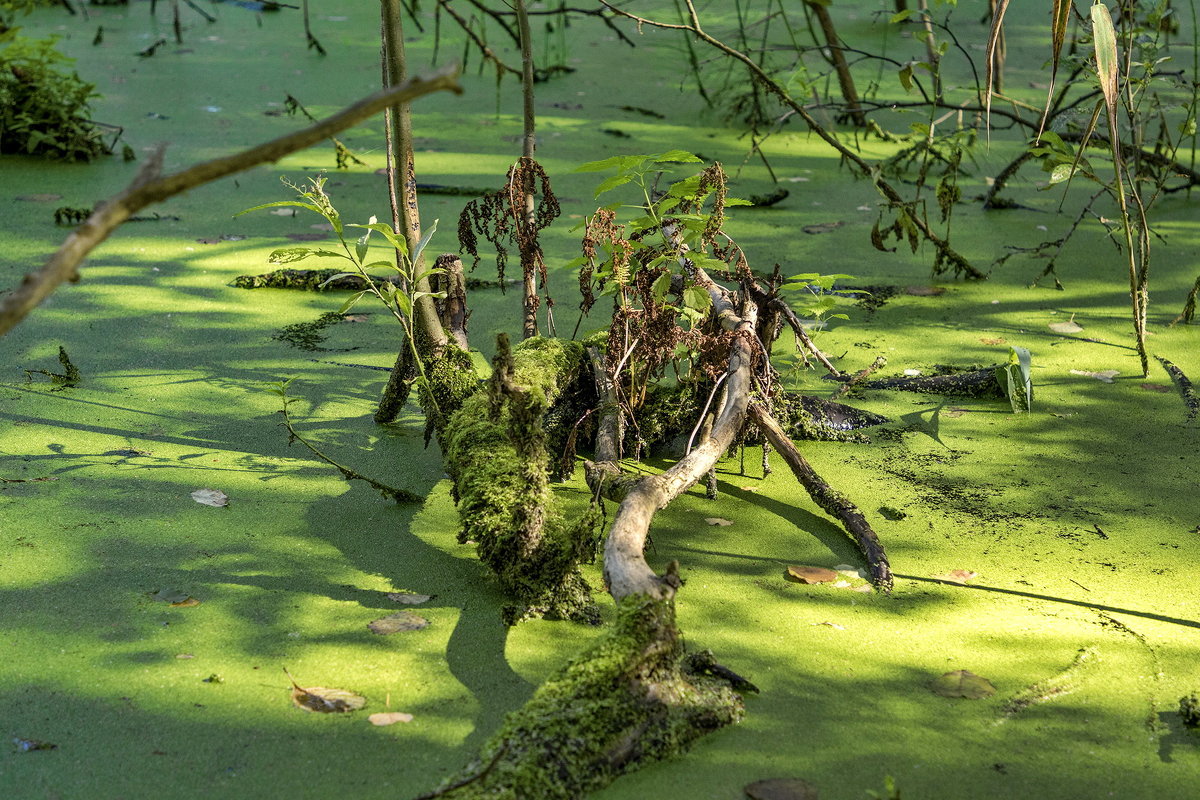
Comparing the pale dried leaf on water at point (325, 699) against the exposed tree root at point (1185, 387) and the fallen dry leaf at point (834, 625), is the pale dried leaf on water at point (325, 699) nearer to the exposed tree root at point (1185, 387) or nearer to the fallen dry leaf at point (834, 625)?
the fallen dry leaf at point (834, 625)

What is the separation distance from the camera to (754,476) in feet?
7.18

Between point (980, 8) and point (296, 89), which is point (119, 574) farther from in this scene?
point (980, 8)

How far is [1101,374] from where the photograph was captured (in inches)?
104

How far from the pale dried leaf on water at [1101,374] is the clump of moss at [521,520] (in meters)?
1.50

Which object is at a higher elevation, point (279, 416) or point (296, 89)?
point (296, 89)

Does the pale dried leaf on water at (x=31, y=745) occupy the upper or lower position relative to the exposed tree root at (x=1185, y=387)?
lower

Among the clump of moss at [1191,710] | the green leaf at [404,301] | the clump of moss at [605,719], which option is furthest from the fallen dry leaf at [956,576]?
the green leaf at [404,301]

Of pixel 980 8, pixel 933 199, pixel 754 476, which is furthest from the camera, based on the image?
pixel 980 8

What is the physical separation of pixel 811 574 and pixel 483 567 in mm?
535

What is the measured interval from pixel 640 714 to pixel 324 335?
1.71m

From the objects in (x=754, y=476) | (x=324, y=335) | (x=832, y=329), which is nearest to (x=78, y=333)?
(x=324, y=335)

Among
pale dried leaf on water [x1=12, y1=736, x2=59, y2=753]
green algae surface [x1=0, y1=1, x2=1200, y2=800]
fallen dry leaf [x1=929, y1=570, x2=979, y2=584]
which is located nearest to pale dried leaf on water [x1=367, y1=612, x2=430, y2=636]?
green algae surface [x1=0, y1=1, x2=1200, y2=800]

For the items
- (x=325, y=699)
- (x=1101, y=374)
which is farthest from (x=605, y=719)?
(x=1101, y=374)

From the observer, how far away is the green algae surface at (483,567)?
1355mm
